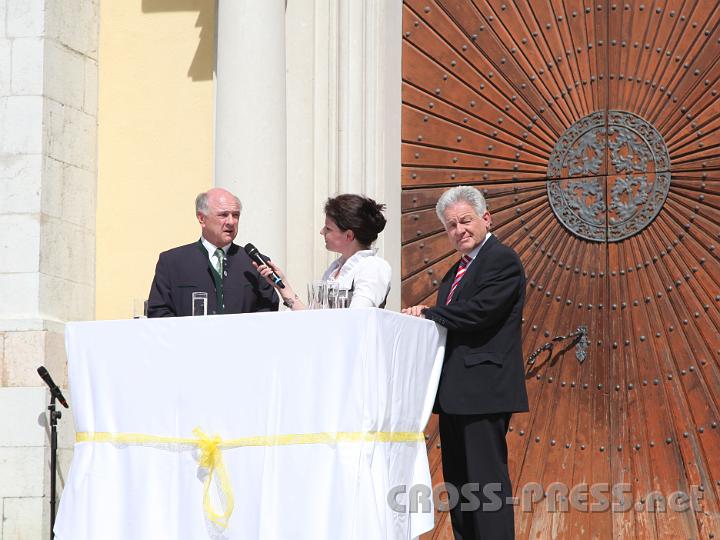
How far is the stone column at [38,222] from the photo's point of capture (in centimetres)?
658

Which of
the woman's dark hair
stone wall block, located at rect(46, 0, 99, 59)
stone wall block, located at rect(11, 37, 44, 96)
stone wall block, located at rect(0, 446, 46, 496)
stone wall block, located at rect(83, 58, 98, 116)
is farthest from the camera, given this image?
stone wall block, located at rect(83, 58, 98, 116)

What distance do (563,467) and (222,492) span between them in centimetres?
248

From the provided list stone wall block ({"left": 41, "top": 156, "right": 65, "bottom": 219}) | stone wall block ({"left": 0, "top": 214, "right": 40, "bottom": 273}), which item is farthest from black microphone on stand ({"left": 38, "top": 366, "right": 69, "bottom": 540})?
stone wall block ({"left": 41, "top": 156, "right": 65, "bottom": 219})

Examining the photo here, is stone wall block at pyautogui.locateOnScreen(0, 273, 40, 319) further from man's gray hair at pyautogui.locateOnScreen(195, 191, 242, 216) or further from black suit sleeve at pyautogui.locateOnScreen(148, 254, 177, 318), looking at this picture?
man's gray hair at pyautogui.locateOnScreen(195, 191, 242, 216)

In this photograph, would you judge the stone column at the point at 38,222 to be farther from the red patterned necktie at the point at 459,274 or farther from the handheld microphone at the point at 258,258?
the red patterned necktie at the point at 459,274

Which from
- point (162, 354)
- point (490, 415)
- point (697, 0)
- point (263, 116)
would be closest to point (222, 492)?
point (162, 354)

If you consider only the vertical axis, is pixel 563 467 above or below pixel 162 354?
Answer: below

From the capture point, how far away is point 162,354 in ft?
15.7

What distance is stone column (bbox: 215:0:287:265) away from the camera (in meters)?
6.52

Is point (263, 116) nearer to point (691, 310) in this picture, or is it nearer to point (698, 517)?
point (691, 310)

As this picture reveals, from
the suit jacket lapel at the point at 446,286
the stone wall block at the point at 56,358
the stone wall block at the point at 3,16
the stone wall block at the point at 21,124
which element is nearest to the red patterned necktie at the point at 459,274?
the suit jacket lapel at the point at 446,286

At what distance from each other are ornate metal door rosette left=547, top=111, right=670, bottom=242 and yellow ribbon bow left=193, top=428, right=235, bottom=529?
2.71 m

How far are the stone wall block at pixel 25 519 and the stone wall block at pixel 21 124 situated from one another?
178 centimetres

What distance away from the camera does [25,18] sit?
6.97 m
